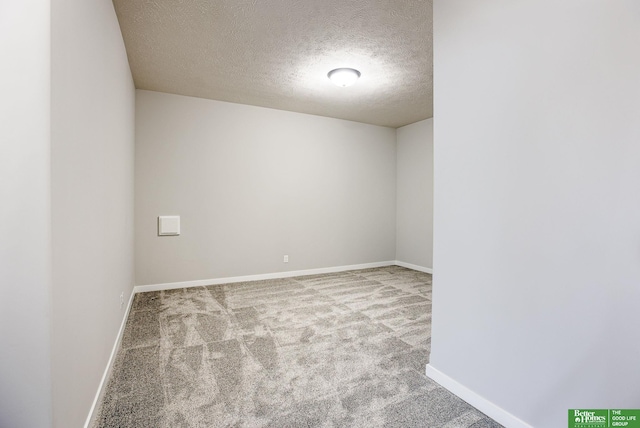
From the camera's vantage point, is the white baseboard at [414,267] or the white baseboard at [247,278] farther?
the white baseboard at [414,267]

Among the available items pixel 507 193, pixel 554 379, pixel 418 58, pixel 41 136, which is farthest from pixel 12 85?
pixel 418 58

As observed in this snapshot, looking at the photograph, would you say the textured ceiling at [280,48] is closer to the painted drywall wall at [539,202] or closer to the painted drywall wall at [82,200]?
the painted drywall wall at [82,200]

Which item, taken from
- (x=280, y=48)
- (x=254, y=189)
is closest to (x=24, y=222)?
(x=280, y=48)

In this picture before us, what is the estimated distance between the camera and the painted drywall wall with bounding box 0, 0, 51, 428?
1.01 meters

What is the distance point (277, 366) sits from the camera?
2.15m

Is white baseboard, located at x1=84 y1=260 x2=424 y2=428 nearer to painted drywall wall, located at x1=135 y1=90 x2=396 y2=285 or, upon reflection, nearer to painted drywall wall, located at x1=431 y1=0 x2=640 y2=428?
painted drywall wall, located at x1=135 y1=90 x2=396 y2=285

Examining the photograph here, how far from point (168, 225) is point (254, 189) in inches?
52.0

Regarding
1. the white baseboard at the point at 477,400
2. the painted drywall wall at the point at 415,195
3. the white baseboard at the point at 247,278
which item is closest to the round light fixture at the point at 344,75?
the painted drywall wall at the point at 415,195

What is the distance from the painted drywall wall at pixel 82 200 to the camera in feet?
3.74

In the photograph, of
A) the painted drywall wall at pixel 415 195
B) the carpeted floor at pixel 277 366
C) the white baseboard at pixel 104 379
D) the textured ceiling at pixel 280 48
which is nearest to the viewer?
the white baseboard at pixel 104 379

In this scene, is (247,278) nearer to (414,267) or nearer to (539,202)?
(414,267)

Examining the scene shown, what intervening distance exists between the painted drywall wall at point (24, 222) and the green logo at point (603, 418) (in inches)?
83.2

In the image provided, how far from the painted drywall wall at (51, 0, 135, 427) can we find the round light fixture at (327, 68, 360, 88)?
80.8 inches

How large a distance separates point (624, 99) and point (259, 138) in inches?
164
